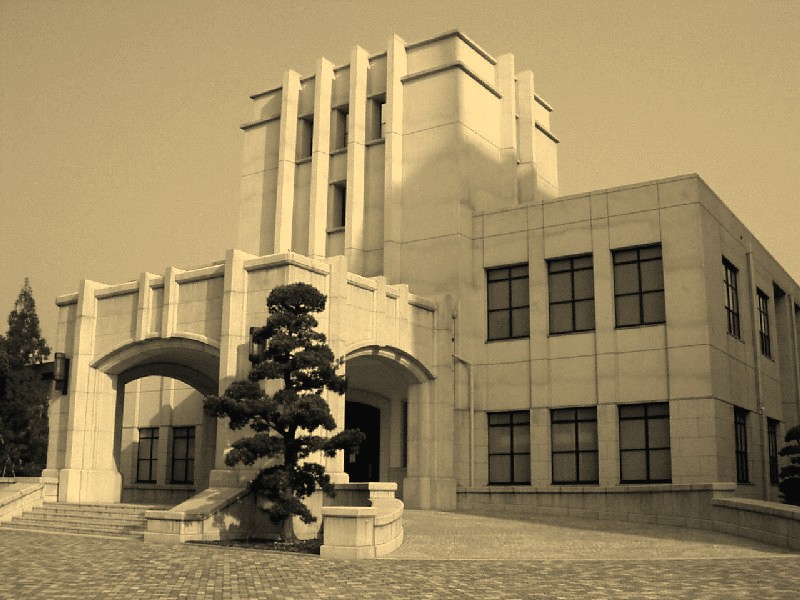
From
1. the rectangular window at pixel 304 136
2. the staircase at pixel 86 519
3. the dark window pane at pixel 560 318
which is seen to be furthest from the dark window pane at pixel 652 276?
the staircase at pixel 86 519

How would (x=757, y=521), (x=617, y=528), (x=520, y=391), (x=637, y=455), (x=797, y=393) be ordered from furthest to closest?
(x=797, y=393) < (x=520, y=391) < (x=637, y=455) < (x=617, y=528) < (x=757, y=521)

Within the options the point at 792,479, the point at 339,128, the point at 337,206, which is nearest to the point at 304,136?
the point at 339,128

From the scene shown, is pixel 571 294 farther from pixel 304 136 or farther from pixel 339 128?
pixel 304 136

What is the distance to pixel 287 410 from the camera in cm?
2008

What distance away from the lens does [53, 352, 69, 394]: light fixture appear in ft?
90.5

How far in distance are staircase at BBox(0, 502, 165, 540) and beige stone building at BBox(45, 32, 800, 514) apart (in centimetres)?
159

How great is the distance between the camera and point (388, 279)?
31.9 m

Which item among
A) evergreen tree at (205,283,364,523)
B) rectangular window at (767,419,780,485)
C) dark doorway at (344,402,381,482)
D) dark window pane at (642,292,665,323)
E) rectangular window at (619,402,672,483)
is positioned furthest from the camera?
dark doorway at (344,402,381,482)

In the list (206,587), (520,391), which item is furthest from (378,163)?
(206,587)

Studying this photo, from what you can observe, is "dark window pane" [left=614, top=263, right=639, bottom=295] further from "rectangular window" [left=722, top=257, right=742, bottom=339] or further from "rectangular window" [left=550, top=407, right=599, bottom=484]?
"rectangular window" [left=550, top=407, right=599, bottom=484]

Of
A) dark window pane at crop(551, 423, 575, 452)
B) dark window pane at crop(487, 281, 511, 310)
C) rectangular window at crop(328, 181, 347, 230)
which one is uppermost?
rectangular window at crop(328, 181, 347, 230)

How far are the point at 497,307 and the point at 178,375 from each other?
10.7 m

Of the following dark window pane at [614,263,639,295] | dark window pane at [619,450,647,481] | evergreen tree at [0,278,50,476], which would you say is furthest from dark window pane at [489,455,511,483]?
evergreen tree at [0,278,50,476]

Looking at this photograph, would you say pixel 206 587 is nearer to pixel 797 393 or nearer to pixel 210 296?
pixel 210 296
